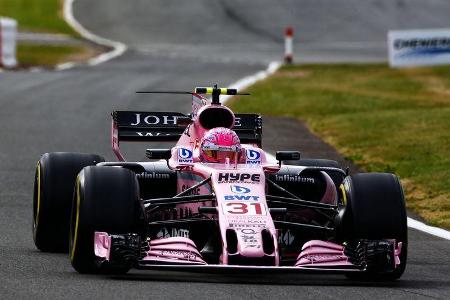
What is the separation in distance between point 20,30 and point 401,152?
104 feet

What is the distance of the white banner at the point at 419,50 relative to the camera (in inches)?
1496

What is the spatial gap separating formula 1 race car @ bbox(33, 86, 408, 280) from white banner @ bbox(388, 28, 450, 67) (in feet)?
82.3

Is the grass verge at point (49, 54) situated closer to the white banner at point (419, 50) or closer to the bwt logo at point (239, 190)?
the white banner at point (419, 50)

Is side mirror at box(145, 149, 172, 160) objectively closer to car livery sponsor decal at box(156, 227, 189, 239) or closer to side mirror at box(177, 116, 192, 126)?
car livery sponsor decal at box(156, 227, 189, 239)

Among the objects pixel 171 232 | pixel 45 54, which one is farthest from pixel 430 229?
pixel 45 54

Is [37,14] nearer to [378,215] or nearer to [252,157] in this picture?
[252,157]

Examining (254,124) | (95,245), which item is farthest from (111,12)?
(95,245)

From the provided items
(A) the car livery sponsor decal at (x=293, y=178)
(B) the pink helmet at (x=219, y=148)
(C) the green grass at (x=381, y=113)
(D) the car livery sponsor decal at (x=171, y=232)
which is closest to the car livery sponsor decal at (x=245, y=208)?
(D) the car livery sponsor decal at (x=171, y=232)

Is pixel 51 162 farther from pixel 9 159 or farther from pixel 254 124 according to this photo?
pixel 9 159

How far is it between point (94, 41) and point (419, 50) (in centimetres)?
1388

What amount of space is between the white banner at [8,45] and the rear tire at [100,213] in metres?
28.1

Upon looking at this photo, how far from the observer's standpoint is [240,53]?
45906mm

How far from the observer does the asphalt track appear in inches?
419

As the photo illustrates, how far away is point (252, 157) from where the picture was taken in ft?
41.8
